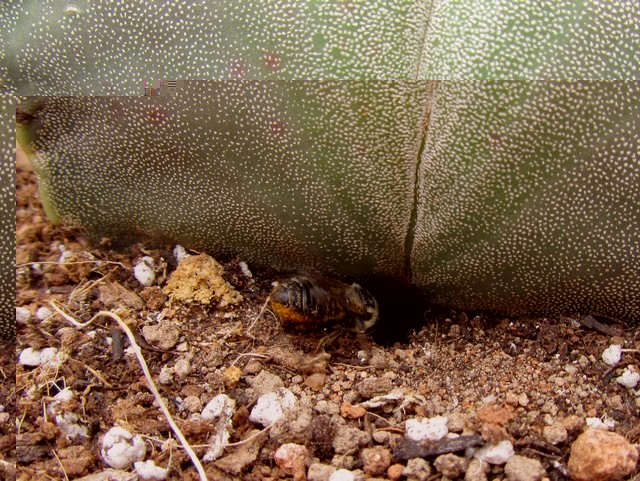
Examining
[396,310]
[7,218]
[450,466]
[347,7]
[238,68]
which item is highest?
[347,7]

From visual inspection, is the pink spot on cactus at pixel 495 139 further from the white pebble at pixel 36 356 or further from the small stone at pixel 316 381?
the white pebble at pixel 36 356

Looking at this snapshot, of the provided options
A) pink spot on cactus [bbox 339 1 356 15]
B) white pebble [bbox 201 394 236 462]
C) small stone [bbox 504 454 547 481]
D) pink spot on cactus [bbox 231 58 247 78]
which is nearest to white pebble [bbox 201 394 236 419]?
white pebble [bbox 201 394 236 462]

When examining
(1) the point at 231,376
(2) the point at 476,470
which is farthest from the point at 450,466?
(1) the point at 231,376

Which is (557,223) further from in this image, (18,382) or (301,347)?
(18,382)

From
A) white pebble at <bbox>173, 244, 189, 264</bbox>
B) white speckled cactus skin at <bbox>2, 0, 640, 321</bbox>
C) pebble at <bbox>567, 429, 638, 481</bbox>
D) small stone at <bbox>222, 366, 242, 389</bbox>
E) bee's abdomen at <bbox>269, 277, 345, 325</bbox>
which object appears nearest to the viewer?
pebble at <bbox>567, 429, 638, 481</bbox>

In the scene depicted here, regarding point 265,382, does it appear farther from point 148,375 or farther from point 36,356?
point 36,356

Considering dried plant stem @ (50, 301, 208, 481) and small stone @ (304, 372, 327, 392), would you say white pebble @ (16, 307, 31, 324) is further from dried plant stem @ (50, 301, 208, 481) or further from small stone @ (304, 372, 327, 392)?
small stone @ (304, 372, 327, 392)

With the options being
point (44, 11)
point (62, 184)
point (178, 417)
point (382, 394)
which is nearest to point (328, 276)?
point (382, 394)
